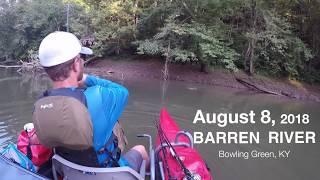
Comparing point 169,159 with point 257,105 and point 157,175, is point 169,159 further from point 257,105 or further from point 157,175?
point 257,105

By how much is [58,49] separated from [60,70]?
11 cm

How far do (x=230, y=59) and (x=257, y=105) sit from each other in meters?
4.03

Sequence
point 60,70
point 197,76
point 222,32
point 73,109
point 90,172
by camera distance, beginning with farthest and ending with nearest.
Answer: point 222,32, point 197,76, point 90,172, point 60,70, point 73,109

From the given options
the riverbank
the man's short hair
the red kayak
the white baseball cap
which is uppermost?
the white baseball cap

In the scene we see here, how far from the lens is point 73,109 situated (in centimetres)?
180

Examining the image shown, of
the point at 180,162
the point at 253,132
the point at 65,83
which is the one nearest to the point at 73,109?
the point at 65,83

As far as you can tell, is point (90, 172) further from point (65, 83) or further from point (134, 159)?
point (134, 159)

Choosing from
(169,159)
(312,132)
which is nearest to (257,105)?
(312,132)

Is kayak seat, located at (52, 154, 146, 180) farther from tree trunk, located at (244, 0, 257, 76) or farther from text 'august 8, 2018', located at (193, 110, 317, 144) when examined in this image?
tree trunk, located at (244, 0, 257, 76)

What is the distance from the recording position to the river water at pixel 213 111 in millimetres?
4336

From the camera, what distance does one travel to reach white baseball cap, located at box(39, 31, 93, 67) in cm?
190

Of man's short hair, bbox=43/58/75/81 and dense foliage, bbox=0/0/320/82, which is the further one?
dense foliage, bbox=0/0/320/82

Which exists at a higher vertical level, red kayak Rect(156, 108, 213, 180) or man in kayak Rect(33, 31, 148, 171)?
man in kayak Rect(33, 31, 148, 171)

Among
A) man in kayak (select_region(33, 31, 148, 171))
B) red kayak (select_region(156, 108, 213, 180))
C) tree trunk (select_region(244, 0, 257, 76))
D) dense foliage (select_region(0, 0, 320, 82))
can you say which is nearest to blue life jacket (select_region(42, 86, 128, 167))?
man in kayak (select_region(33, 31, 148, 171))
